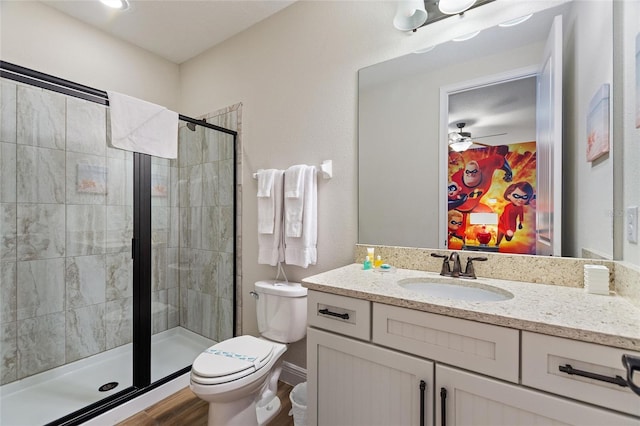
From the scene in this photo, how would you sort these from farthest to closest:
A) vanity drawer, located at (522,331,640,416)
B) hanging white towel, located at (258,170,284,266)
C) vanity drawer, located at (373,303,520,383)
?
hanging white towel, located at (258,170,284,266), vanity drawer, located at (373,303,520,383), vanity drawer, located at (522,331,640,416)

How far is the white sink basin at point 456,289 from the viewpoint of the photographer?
46.6 inches

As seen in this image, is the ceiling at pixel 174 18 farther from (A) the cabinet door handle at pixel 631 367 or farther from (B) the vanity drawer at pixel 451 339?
(A) the cabinet door handle at pixel 631 367

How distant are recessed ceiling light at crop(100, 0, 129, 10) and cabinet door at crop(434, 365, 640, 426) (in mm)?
2738

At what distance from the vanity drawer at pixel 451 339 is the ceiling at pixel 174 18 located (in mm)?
2097

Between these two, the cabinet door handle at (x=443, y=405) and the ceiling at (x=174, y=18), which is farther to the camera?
the ceiling at (x=174, y=18)

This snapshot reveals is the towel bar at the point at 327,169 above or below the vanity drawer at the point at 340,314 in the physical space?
above

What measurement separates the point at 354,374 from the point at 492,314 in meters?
0.56

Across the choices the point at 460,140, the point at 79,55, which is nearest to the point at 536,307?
the point at 460,140

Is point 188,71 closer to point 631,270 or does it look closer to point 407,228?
point 407,228

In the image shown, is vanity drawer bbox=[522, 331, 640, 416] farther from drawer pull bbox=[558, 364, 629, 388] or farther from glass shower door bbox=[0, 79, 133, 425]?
glass shower door bbox=[0, 79, 133, 425]

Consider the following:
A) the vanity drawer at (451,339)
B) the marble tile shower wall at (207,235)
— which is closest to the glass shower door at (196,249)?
the marble tile shower wall at (207,235)

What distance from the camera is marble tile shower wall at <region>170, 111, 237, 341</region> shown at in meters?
2.29

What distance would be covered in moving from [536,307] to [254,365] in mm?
1210

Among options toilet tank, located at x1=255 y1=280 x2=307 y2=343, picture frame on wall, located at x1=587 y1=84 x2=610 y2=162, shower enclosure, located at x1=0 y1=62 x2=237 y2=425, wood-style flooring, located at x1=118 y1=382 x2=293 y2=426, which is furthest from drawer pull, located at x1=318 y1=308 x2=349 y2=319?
shower enclosure, located at x1=0 y1=62 x2=237 y2=425
